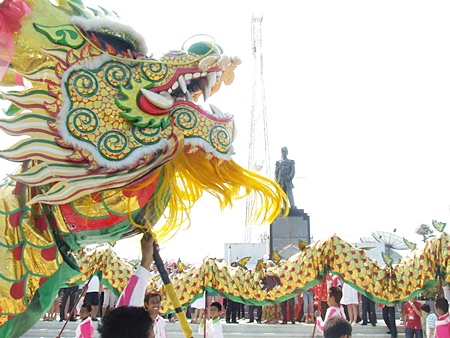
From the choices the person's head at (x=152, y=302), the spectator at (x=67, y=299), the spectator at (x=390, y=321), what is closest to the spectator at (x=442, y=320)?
the person's head at (x=152, y=302)

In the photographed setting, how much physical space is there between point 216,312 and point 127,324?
16.3 ft

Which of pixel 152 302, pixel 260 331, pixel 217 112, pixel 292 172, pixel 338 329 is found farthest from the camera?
pixel 292 172

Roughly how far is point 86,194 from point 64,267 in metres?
0.51

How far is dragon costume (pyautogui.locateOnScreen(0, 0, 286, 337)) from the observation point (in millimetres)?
2727

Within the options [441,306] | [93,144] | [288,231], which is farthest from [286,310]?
[93,144]

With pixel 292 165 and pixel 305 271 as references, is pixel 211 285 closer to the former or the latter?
pixel 305 271

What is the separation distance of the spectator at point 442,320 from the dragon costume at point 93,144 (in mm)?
3853

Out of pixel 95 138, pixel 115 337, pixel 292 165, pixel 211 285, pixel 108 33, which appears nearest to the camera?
pixel 115 337

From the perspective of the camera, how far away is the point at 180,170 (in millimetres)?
2971

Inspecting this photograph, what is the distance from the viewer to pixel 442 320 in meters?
6.13

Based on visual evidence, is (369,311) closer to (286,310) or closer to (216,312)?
(286,310)

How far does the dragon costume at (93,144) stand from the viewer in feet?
8.95

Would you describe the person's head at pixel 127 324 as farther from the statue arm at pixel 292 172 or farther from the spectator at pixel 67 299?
the statue arm at pixel 292 172

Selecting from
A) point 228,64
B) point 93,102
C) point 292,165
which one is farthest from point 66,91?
point 292,165
